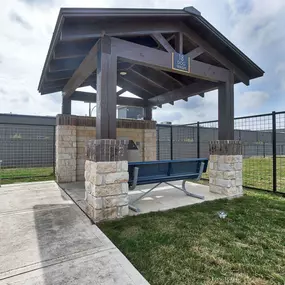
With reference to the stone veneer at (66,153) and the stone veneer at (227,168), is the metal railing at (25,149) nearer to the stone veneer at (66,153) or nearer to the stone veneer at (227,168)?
the stone veneer at (66,153)

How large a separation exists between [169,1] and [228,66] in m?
1.93

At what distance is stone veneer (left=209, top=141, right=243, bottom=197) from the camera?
422 cm

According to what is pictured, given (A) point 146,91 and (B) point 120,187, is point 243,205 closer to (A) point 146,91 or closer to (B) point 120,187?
(B) point 120,187

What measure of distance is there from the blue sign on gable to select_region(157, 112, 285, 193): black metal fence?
197 cm

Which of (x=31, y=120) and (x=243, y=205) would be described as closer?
(x=243, y=205)

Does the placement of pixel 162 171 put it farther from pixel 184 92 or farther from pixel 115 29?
pixel 184 92

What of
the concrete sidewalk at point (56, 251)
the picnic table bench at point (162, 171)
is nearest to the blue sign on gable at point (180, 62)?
the picnic table bench at point (162, 171)

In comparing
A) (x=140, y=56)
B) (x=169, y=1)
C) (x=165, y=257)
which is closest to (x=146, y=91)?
(x=169, y=1)

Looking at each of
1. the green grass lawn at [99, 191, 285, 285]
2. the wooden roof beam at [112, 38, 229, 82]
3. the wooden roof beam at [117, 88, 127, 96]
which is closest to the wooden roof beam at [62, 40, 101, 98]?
the wooden roof beam at [112, 38, 229, 82]

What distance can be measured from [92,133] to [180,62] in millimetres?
3602

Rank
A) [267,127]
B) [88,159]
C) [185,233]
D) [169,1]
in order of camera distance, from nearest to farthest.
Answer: [185,233] → [88,159] → [169,1] → [267,127]

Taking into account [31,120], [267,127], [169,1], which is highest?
[169,1]

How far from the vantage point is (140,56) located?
3.27m

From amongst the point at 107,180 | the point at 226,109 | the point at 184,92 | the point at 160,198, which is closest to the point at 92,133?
the point at 184,92
